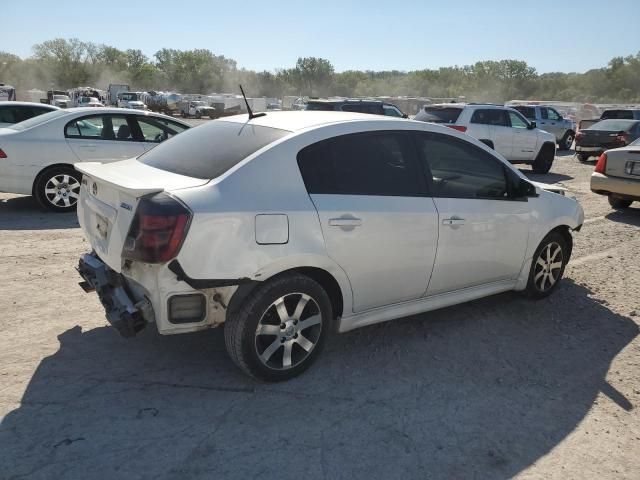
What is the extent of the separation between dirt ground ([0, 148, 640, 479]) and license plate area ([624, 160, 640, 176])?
4.61 metres

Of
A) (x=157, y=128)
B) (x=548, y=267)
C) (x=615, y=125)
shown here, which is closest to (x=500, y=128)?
(x=615, y=125)

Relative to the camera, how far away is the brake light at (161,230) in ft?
9.61

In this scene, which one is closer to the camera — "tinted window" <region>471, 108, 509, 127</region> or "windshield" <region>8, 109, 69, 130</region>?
"windshield" <region>8, 109, 69, 130</region>

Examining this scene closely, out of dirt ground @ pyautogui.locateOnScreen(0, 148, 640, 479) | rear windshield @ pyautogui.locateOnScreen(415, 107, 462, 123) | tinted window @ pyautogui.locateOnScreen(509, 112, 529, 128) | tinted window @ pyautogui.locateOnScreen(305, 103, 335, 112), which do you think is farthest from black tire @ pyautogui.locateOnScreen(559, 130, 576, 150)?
dirt ground @ pyautogui.locateOnScreen(0, 148, 640, 479)

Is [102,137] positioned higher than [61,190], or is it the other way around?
[102,137]

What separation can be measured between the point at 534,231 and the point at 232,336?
9.41 ft

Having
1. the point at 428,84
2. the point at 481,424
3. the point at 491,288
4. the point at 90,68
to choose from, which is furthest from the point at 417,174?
the point at 428,84

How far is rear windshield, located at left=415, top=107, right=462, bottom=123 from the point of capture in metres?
13.0

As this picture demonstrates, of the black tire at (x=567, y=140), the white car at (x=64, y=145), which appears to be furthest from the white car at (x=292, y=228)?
the black tire at (x=567, y=140)

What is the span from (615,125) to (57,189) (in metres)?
16.6

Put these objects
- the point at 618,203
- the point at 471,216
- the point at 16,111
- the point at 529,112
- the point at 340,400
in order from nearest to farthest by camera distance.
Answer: the point at 340,400 < the point at 471,216 < the point at 618,203 < the point at 16,111 < the point at 529,112

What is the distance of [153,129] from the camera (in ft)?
28.2

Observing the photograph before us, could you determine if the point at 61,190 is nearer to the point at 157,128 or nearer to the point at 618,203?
the point at 157,128

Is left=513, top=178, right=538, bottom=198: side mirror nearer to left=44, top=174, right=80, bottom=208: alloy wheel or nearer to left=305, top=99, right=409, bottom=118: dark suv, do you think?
left=44, top=174, right=80, bottom=208: alloy wheel
